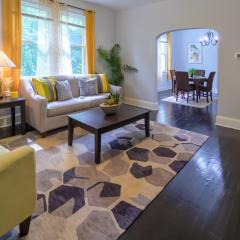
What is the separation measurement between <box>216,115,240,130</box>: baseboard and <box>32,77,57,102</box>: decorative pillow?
3.36m

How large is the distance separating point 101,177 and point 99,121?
0.85 meters

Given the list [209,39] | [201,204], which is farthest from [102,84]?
[209,39]

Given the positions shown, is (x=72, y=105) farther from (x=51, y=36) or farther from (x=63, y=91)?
(x=51, y=36)

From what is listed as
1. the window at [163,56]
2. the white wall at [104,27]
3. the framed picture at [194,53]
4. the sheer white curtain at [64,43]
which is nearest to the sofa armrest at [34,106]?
the sheer white curtain at [64,43]

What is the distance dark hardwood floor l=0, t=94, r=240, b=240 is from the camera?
5.72 ft

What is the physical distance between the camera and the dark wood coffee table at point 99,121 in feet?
9.33

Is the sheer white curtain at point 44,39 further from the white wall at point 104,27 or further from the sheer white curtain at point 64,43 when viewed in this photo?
the white wall at point 104,27

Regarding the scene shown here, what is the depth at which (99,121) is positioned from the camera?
10.1ft

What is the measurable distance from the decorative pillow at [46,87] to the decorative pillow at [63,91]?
8 centimetres

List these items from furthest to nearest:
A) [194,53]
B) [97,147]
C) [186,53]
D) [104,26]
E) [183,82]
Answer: [186,53], [194,53], [183,82], [104,26], [97,147]

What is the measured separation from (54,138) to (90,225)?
2.18 m

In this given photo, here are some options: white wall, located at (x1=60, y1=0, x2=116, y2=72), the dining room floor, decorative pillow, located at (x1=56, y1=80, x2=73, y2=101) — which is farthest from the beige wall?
the dining room floor

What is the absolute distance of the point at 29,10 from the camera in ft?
14.0

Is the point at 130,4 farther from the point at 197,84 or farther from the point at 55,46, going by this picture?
the point at 197,84
